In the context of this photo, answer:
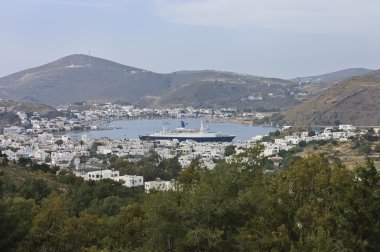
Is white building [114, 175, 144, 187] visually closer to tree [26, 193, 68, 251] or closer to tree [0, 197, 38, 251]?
tree [0, 197, 38, 251]

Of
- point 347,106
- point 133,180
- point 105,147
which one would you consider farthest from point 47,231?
point 347,106

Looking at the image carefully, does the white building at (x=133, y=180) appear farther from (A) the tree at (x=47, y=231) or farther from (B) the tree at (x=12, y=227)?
(A) the tree at (x=47, y=231)

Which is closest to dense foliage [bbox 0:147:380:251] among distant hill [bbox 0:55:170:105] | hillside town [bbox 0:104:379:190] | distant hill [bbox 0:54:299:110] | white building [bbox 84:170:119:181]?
hillside town [bbox 0:104:379:190]

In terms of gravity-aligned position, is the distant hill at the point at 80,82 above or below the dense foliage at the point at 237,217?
above

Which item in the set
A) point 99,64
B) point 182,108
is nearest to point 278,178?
point 182,108

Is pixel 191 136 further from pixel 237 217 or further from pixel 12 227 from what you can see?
pixel 237 217

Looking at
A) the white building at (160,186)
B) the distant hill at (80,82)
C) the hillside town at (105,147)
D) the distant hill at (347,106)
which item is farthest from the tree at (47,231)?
Result: the distant hill at (80,82)

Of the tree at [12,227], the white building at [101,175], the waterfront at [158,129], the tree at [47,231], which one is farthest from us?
the waterfront at [158,129]
